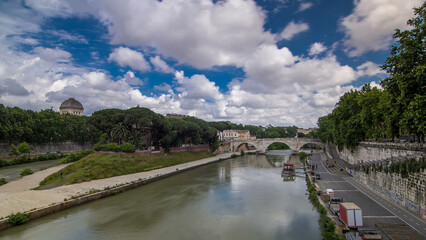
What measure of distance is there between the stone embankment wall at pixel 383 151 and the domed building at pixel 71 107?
3568 inches

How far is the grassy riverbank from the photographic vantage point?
97.0ft

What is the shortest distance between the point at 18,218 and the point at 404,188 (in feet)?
85.5

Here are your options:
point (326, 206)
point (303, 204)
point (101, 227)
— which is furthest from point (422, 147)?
point (101, 227)

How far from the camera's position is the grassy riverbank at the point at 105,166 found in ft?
97.0

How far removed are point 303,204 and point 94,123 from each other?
36.7m

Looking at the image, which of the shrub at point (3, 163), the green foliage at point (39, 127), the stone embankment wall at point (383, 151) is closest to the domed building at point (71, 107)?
the green foliage at point (39, 127)

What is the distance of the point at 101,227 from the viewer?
1750 cm

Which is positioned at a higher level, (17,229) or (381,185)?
(381,185)

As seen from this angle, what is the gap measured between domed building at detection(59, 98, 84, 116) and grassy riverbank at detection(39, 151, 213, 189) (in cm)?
6176

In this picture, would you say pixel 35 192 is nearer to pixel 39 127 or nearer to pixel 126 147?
pixel 126 147

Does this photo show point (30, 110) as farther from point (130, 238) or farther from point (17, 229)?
point (130, 238)

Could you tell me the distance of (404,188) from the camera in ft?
55.0

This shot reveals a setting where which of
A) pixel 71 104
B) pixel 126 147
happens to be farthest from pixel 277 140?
pixel 71 104

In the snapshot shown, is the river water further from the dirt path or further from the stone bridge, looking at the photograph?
the stone bridge
